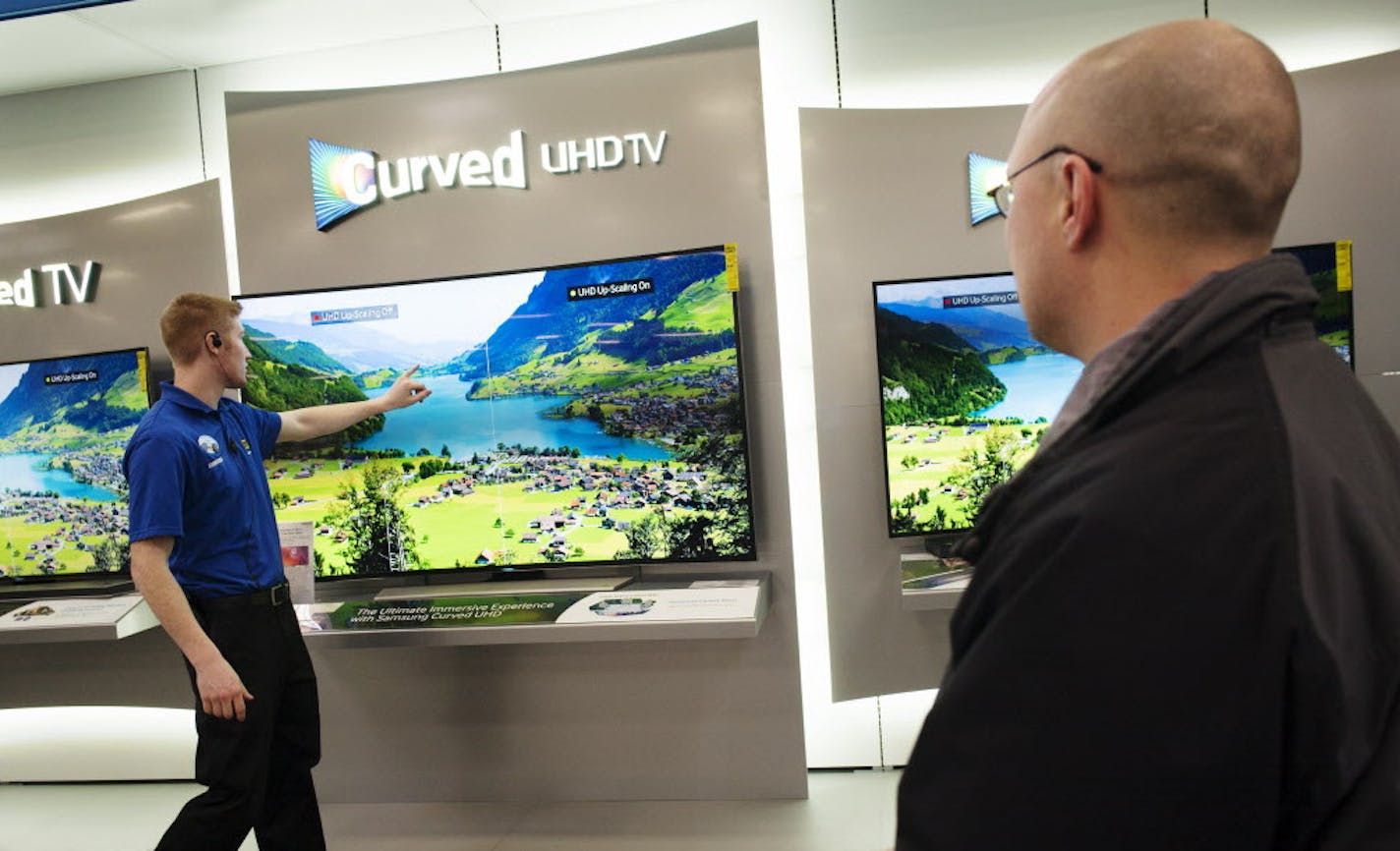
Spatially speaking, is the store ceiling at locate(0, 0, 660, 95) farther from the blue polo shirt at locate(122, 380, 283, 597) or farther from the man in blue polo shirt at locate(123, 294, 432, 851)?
the blue polo shirt at locate(122, 380, 283, 597)

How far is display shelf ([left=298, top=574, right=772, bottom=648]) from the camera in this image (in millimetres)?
3219

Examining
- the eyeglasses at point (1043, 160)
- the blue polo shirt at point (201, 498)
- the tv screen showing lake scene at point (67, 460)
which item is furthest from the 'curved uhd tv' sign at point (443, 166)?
the eyeglasses at point (1043, 160)

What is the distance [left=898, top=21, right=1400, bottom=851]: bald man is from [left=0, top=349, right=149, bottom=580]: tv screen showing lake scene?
4286mm

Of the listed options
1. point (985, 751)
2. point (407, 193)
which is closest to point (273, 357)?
point (407, 193)

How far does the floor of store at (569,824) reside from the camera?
3.53 meters

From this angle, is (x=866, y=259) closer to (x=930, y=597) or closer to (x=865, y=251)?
(x=865, y=251)

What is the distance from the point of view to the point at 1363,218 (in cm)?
368

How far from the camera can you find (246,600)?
2.96 meters

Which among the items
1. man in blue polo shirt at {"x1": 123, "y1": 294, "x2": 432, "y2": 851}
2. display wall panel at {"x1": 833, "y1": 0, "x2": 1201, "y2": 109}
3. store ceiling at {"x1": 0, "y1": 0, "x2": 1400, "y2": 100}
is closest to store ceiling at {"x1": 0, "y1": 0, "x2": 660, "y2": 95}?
store ceiling at {"x1": 0, "y1": 0, "x2": 1400, "y2": 100}

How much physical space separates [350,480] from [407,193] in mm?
1202

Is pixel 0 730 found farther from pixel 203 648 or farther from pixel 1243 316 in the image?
pixel 1243 316

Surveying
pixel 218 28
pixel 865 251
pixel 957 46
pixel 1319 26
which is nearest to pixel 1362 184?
pixel 1319 26

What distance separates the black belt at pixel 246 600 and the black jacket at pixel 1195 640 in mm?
2731

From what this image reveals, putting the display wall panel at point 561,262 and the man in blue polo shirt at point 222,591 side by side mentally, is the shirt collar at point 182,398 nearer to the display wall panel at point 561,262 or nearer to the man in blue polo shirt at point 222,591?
the man in blue polo shirt at point 222,591
